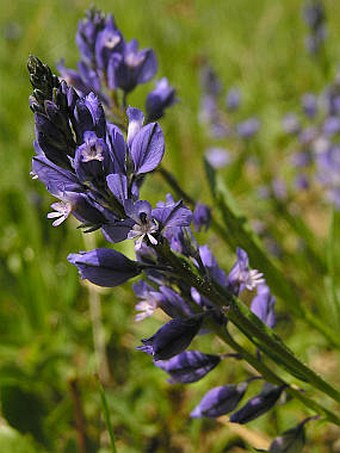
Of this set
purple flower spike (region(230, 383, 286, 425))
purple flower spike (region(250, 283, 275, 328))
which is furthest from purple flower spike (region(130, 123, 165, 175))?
purple flower spike (region(230, 383, 286, 425))

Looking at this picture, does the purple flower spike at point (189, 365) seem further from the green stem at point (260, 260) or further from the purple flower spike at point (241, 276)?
the green stem at point (260, 260)

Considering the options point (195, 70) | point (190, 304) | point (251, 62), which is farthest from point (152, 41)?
point (190, 304)

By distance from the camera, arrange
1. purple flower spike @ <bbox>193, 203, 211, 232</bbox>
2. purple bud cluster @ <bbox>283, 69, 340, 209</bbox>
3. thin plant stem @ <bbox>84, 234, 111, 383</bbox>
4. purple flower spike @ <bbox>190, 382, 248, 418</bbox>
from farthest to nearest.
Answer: purple bud cluster @ <bbox>283, 69, 340, 209</bbox> < thin plant stem @ <bbox>84, 234, 111, 383</bbox> < purple flower spike @ <bbox>193, 203, 211, 232</bbox> < purple flower spike @ <bbox>190, 382, 248, 418</bbox>

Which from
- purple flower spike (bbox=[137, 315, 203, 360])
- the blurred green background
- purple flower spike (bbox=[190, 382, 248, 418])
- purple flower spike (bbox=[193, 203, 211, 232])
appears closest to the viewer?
purple flower spike (bbox=[137, 315, 203, 360])

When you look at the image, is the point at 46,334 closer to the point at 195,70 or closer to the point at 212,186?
the point at 212,186

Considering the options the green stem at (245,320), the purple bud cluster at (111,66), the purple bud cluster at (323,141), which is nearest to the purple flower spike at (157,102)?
the purple bud cluster at (111,66)

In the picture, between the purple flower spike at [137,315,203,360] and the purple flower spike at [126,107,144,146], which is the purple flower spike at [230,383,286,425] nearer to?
the purple flower spike at [137,315,203,360]

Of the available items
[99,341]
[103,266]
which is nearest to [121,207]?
[103,266]
